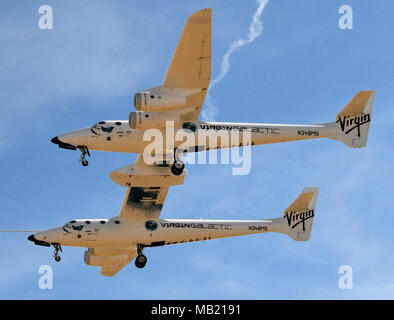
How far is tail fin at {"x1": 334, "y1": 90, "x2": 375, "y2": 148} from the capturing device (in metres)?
68.2

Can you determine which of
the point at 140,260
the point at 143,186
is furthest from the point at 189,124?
the point at 140,260

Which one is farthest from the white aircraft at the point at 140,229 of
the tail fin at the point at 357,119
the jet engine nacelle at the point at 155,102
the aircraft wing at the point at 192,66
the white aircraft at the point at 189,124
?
the aircraft wing at the point at 192,66

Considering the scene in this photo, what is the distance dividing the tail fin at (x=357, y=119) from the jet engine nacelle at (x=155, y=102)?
1285 cm

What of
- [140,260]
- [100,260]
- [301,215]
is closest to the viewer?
[140,260]

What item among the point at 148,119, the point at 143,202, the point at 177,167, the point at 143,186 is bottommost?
the point at 143,202

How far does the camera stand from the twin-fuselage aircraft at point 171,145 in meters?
61.0

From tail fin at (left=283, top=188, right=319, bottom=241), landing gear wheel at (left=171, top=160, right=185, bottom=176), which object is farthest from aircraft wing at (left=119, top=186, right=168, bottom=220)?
tail fin at (left=283, top=188, right=319, bottom=241)

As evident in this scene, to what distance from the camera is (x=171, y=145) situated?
64000 millimetres

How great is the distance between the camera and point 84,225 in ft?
231

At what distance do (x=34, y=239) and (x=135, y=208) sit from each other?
738cm

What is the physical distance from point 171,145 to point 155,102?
4268mm

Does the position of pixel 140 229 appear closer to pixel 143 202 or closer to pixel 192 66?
pixel 143 202

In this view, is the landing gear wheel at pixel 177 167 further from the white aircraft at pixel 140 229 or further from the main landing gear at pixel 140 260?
the main landing gear at pixel 140 260

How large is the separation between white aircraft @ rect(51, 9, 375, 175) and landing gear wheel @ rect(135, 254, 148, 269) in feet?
24.8
